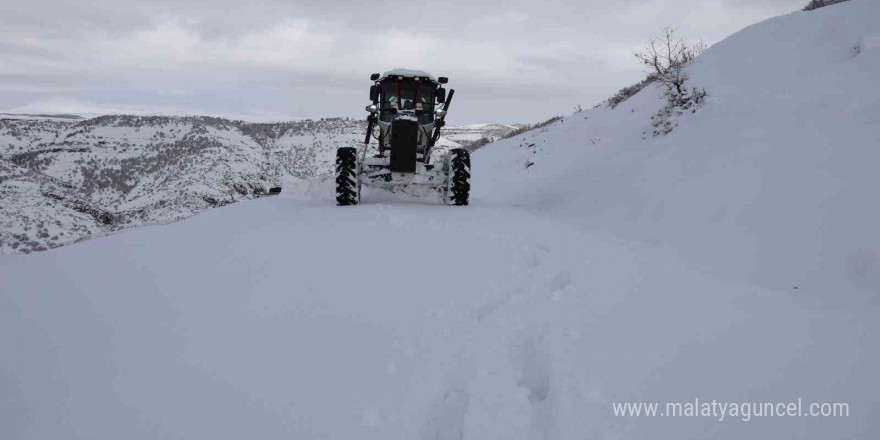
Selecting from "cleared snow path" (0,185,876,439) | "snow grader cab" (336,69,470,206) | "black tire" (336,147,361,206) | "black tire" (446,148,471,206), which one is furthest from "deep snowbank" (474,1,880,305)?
"black tire" (336,147,361,206)

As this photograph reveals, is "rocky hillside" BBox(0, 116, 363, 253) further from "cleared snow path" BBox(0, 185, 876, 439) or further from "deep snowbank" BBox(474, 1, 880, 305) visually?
"deep snowbank" BBox(474, 1, 880, 305)

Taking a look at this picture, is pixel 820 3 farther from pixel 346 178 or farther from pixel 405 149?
pixel 346 178

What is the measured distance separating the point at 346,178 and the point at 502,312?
5903 mm

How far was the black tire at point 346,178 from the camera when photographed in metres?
8.64

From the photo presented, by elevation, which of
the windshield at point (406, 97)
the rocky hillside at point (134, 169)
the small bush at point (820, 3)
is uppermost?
the small bush at point (820, 3)

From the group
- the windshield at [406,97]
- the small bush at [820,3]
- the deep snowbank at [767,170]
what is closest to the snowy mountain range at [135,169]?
the windshield at [406,97]

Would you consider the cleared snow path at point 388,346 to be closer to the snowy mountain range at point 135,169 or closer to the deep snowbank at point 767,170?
the deep snowbank at point 767,170

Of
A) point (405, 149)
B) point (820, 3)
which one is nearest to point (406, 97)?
point (405, 149)

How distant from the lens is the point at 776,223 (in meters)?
4.51

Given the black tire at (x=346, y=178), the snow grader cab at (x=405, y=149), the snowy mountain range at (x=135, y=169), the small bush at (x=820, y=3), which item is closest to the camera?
the black tire at (x=346, y=178)

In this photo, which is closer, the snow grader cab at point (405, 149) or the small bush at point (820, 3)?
the snow grader cab at point (405, 149)

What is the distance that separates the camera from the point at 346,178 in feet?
28.5

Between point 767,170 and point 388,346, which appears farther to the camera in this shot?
point 767,170

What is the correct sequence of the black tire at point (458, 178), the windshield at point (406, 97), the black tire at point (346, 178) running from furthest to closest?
the windshield at point (406, 97), the black tire at point (458, 178), the black tire at point (346, 178)
